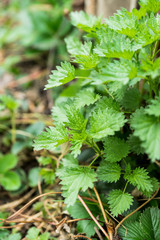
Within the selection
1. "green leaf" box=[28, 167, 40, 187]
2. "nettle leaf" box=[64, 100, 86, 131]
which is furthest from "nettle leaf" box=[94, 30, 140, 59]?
"green leaf" box=[28, 167, 40, 187]

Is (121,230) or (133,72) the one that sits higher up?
(133,72)

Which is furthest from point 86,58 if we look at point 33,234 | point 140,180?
point 33,234

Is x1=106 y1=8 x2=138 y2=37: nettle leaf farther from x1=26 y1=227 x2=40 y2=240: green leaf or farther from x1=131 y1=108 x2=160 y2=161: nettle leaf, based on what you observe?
x1=26 y1=227 x2=40 y2=240: green leaf

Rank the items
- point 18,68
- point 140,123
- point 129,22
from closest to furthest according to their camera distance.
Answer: point 140,123 → point 129,22 → point 18,68

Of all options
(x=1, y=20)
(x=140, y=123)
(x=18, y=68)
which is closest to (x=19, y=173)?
(x=140, y=123)

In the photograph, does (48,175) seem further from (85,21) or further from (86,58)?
(85,21)

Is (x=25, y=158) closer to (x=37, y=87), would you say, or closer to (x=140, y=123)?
(x=37, y=87)

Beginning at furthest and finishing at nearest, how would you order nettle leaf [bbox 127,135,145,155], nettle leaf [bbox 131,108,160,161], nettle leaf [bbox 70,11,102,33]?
nettle leaf [bbox 70,11,102,33]
nettle leaf [bbox 127,135,145,155]
nettle leaf [bbox 131,108,160,161]
